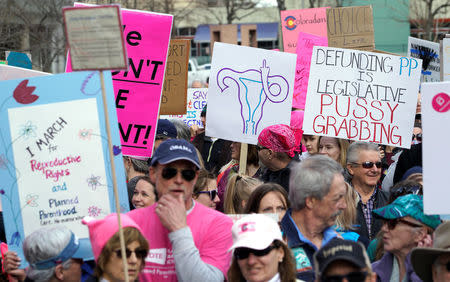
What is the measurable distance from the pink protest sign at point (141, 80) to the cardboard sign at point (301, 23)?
16.5ft

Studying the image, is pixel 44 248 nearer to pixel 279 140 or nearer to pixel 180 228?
pixel 180 228

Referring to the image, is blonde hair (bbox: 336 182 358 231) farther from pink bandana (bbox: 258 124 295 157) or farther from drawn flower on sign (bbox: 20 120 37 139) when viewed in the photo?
drawn flower on sign (bbox: 20 120 37 139)

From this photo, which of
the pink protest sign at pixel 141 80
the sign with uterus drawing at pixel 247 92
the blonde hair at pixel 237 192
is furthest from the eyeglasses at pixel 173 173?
the sign with uterus drawing at pixel 247 92

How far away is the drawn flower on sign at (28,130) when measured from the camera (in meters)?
4.54

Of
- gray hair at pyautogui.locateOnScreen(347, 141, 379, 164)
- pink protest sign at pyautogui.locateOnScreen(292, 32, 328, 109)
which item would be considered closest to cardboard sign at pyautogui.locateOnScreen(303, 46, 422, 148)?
gray hair at pyautogui.locateOnScreen(347, 141, 379, 164)

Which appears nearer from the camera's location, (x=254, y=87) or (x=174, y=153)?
(x=174, y=153)

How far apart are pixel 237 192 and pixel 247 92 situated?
69.0 inches

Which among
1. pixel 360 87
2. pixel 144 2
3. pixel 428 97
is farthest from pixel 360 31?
Answer: pixel 144 2

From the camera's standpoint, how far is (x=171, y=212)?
3.82 m

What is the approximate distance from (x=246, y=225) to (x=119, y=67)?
105cm

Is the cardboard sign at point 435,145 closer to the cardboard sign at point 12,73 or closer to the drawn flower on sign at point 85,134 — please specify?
the drawn flower on sign at point 85,134

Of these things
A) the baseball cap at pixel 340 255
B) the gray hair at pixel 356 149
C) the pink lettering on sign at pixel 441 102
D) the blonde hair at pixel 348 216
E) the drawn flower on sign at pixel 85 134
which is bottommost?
the blonde hair at pixel 348 216

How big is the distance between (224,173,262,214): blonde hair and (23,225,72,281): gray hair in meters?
1.84

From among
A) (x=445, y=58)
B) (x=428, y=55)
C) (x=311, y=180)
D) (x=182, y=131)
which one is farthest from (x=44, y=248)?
(x=428, y=55)
